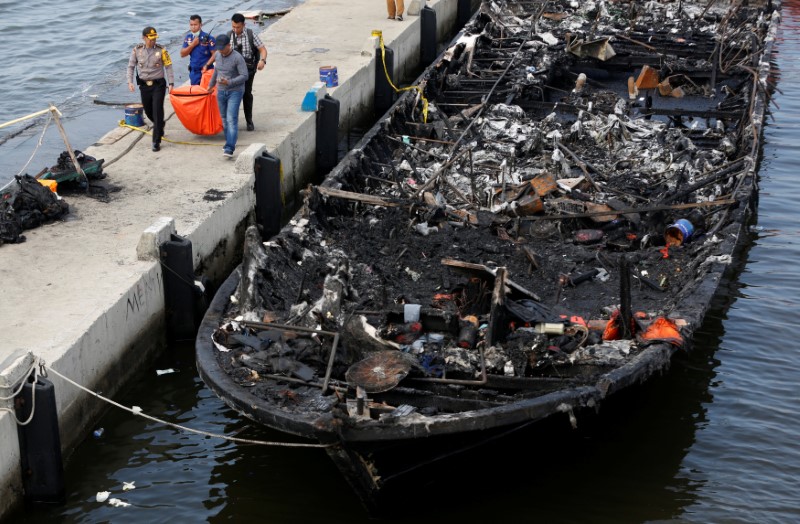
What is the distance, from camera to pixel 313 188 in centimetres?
1405

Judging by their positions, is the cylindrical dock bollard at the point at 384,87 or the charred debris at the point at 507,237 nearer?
the charred debris at the point at 507,237

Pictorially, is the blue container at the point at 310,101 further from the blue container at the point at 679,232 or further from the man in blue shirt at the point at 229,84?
the blue container at the point at 679,232

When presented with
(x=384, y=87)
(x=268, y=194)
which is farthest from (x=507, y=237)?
(x=384, y=87)

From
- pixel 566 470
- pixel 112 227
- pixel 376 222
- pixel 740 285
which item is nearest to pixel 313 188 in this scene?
pixel 376 222

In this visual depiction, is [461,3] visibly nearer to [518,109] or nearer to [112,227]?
[518,109]

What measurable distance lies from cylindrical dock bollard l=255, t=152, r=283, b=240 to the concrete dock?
0.58ft

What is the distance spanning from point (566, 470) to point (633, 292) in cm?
309

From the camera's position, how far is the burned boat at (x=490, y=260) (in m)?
9.74

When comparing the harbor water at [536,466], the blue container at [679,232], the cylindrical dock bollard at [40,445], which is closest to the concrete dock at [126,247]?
the cylindrical dock bollard at [40,445]

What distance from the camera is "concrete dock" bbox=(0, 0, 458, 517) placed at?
10.4m

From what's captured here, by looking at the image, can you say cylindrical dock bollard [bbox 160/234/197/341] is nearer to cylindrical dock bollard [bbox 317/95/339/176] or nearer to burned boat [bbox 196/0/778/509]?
burned boat [bbox 196/0/778/509]

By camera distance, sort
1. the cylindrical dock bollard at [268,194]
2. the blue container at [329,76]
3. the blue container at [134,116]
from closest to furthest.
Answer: the cylindrical dock bollard at [268,194]
the blue container at [134,116]
the blue container at [329,76]

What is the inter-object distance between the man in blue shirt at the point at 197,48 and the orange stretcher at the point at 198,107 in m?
0.49

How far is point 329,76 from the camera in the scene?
753 inches
